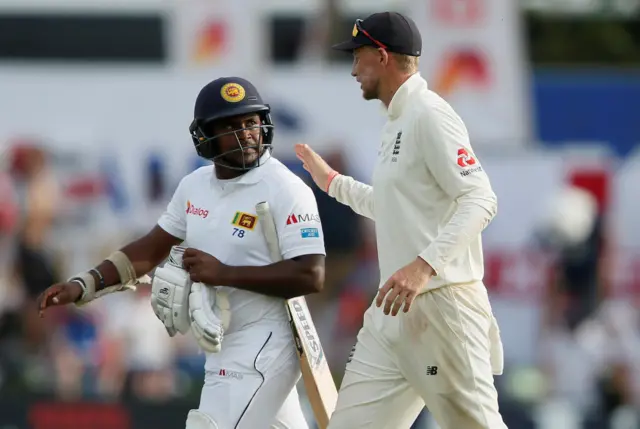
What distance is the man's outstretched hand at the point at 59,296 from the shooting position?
7.03 meters

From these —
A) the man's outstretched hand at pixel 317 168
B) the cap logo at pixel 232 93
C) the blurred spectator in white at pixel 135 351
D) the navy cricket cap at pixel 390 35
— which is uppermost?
the navy cricket cap at pixel 390 35

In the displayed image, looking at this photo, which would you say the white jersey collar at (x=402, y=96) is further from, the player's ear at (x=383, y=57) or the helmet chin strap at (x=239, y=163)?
the helmet chin strap at (x=239, y=163)

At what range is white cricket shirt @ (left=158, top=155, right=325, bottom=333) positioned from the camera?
665 centimetres

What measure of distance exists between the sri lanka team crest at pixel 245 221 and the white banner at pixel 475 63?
8191 mm

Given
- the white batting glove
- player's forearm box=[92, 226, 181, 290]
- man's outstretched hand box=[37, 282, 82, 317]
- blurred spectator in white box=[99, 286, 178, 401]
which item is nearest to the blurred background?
blurred spectator in white box=[99, 286, 178, 401]

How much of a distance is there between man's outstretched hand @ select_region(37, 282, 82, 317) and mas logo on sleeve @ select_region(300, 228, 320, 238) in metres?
1.18

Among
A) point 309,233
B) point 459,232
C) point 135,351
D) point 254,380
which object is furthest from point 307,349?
point 135,351

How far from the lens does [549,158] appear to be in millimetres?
14297

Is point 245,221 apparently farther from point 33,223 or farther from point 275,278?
point 33,223

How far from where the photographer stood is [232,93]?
6.71 meters

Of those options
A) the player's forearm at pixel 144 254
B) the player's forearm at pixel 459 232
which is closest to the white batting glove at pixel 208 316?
the player's forearm at pixel 144 254

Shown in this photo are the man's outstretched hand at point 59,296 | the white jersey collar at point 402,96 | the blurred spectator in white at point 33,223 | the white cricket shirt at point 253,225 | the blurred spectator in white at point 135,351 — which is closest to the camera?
the white jersey collar at point 402,96

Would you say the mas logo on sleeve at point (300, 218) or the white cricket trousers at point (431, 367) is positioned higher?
the mas logo on sleeve at point (300, 218)

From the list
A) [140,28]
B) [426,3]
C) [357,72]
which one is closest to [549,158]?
[426,3]
